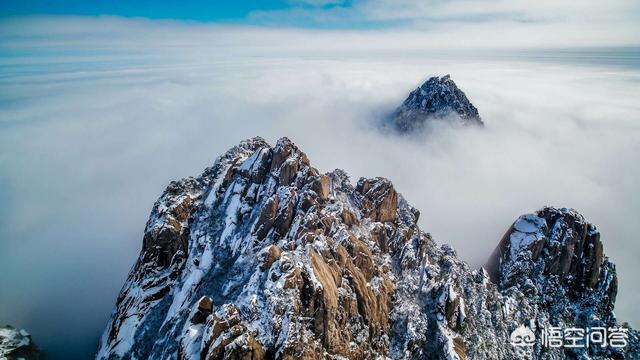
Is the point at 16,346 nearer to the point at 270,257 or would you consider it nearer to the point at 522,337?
the point at 270,257

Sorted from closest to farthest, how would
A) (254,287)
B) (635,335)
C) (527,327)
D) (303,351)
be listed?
(303,351) → (254,287) → (527,327) → (635,335)

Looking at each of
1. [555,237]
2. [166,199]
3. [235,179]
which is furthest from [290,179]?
[555,237]

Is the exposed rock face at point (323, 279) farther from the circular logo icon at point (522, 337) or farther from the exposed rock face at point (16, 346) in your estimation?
the exposed rock face at point (16, 346)

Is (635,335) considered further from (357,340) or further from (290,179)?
(290,179)

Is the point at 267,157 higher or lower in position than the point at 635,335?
higher

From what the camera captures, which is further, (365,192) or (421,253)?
(365,192)
